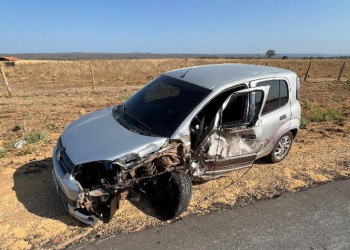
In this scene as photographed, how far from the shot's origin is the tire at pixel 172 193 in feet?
12.7

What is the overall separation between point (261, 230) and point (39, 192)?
3291 mm

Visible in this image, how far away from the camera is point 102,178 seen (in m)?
3.70

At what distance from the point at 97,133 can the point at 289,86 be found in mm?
3487

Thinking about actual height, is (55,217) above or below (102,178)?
below

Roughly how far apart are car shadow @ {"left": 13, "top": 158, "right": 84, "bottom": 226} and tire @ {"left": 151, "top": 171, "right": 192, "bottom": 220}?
1067mm

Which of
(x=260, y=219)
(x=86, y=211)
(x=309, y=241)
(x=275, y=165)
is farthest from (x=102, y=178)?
(x=275, y=165)

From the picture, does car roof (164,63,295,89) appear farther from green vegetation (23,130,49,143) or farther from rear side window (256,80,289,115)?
green vegetation (23,130,49,143)

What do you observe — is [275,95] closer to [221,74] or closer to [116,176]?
[221,74]

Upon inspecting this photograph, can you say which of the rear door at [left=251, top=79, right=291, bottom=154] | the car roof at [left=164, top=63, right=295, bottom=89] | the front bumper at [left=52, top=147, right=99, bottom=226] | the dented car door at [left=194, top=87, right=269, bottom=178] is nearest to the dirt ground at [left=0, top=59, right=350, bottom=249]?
the front bumper at [left=52, top=147, right=99, bottom=226]

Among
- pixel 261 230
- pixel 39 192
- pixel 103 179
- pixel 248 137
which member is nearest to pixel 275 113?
pixel 248 137

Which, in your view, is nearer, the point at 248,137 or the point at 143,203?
the point at 143,203

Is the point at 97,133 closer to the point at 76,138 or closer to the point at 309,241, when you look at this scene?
the point at 76,138

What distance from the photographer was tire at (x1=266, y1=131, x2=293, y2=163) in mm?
5473

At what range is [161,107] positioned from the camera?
457cm
